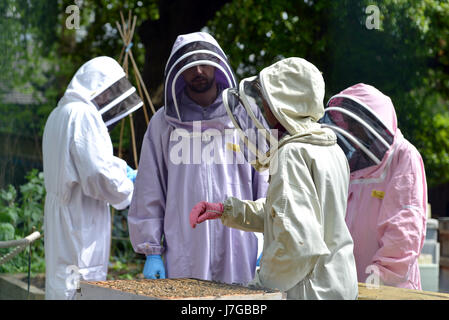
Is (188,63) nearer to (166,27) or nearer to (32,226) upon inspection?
(32,226)

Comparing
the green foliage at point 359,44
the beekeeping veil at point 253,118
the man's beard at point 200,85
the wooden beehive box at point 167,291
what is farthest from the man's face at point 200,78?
the green foliage at point 359,44

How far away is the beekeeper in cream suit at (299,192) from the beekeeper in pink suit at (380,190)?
36.1 inches

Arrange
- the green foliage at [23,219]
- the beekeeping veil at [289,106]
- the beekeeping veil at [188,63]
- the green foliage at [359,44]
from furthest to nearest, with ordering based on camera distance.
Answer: the green foliage at [359,44], the green foliage at [23,219], the beekeeping veil at [188,63], the beekeeping veil at [289,106]

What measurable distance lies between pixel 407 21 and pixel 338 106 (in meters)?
5.18

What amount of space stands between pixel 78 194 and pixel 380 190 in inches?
70.7

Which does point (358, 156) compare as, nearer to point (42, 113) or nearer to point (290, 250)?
point (290, 250)

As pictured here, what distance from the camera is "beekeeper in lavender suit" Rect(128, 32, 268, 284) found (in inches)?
121

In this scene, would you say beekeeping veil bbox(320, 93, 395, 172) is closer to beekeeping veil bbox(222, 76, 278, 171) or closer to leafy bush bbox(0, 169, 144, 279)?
beekeeping veil bbox(222, 76, 278, 171)

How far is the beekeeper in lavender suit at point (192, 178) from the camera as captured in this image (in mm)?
3086

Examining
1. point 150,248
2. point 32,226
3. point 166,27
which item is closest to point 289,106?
point 150,248

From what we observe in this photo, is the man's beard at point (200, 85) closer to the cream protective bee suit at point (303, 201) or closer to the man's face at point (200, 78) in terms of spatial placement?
the man's face at point (200, 78)

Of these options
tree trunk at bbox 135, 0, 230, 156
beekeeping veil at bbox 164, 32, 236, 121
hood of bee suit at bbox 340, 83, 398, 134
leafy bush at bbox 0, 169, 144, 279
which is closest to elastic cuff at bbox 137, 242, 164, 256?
beekeeping veil at bbox 164, 32, 236, 121

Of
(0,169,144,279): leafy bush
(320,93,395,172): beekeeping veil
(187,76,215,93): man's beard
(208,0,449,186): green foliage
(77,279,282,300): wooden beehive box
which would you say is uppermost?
(208,0,449,186): green foliage
